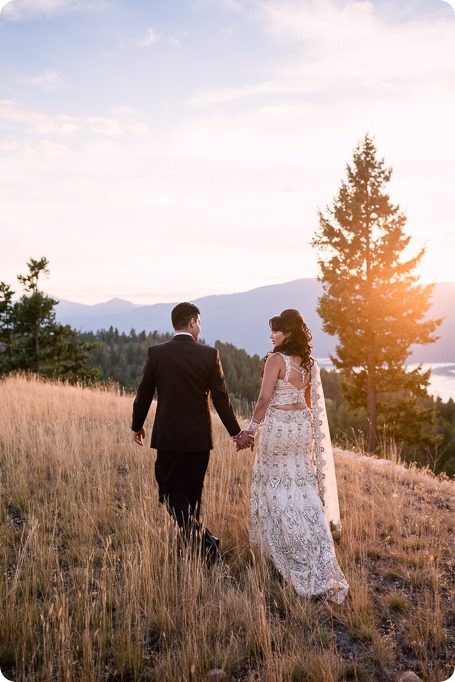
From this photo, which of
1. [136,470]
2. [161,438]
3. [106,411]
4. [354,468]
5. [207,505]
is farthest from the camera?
[106,411]

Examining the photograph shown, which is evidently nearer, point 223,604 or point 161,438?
point 223,604

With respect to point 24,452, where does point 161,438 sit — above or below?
above

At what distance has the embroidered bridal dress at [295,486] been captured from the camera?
4.80 metres

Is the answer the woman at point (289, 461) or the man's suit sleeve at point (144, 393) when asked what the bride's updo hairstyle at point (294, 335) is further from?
the man's suit sleeve at point (144, 393)

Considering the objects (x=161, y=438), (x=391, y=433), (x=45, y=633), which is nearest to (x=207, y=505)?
(x=161, y=438)

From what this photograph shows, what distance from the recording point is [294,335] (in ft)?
16.7

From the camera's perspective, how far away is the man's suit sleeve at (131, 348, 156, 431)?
5.14 metres

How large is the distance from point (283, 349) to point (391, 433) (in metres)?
21.4

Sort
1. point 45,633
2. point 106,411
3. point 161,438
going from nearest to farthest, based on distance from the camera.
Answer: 1. point 45,633
2. point 161,438
3. point 106,411

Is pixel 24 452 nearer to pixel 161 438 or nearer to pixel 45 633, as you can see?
pixel 161 438

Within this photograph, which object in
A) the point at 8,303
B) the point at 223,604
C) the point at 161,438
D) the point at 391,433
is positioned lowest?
the point at 391,433

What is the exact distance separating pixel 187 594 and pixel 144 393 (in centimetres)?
189

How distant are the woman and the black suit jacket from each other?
479 millimetres

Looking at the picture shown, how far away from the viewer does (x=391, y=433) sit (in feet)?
81.2
